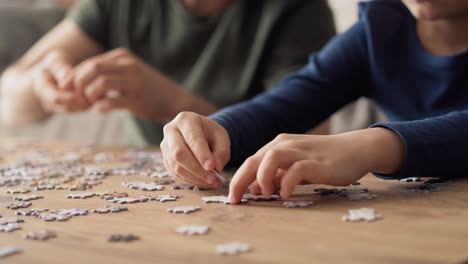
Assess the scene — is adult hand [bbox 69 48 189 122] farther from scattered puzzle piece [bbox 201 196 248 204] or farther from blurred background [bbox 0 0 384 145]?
blurred background [bbox 0 0 384 145]

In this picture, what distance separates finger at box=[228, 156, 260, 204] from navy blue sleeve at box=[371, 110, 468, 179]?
0.20 meters

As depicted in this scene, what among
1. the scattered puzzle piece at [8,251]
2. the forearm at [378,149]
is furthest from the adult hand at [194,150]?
the scattered puzzle piece at [8,251]

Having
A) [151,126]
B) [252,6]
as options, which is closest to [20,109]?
[151,126]

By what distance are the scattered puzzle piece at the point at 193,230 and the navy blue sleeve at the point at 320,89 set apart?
0.59 meters

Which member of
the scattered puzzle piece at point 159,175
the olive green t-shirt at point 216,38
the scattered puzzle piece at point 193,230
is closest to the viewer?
the scattered puzzle piece at point 193,230

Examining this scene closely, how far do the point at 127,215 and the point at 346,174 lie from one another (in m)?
0.31

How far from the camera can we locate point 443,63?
47.9 inches

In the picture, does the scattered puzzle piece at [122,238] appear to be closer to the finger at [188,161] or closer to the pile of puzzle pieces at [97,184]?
the pile of puzzle pieces at [97,184]

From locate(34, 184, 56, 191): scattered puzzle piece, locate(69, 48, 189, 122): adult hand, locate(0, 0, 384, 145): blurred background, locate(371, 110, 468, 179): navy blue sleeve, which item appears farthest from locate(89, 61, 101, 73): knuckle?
locate(0, 0, 384, 145): blurred background

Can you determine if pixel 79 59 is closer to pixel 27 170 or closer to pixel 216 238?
pixel 27 170

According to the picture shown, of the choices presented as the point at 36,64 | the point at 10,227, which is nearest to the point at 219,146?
the point at 10,227

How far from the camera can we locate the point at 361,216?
28.0 inches

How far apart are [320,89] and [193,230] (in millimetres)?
767

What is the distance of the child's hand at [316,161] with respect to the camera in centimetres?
81
